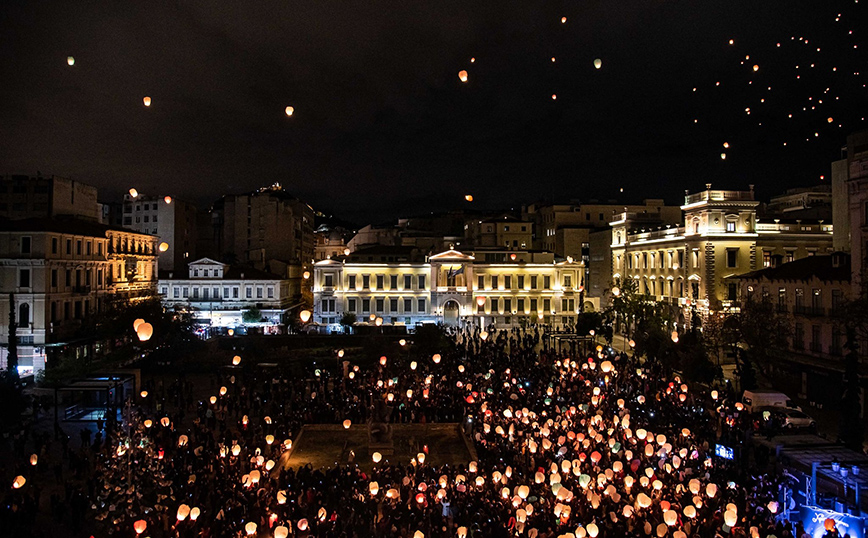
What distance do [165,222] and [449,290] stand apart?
89.5ft

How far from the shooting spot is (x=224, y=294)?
49125 mm

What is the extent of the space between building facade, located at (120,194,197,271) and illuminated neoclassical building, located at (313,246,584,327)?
15191 mm

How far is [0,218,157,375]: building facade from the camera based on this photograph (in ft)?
108

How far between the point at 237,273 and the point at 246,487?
125ft

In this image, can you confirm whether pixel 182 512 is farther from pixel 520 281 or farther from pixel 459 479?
pixel 520 281

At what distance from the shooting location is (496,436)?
18484 mm

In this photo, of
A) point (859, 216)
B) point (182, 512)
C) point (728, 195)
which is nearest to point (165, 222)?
point (728, 195)

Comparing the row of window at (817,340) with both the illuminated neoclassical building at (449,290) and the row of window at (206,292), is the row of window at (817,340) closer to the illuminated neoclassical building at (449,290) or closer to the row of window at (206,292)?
the illuminated neoclassical building at (449,290)

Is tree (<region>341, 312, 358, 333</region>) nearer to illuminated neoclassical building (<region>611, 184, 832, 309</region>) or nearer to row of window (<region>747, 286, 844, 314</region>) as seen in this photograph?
illuminated neoclassical building (<region>611, 184, 832, 309</region>)

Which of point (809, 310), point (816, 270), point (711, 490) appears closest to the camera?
point (711, 490)

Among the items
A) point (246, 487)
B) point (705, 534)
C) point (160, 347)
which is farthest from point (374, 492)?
point (160, 347)

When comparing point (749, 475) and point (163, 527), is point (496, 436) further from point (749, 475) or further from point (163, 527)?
point (163, 527)

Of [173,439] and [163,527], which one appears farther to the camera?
[173,439]

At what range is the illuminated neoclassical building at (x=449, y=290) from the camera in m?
50.9
